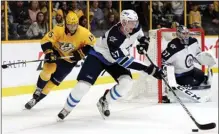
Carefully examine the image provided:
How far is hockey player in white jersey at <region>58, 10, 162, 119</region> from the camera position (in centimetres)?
430

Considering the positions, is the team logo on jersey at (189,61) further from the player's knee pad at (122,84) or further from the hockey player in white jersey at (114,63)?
the player's knee pad at (122,84)

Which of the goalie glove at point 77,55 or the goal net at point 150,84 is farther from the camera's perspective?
the goal net at point 150,84

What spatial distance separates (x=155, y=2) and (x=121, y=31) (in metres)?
4.58

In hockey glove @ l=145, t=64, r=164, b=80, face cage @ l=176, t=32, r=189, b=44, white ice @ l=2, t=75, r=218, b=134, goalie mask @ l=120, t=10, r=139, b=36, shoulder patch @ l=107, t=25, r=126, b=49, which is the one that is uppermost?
goalie mask @ l=120, t=10, r=139, b=36

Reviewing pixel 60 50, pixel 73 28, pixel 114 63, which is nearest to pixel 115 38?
pixel 114 63

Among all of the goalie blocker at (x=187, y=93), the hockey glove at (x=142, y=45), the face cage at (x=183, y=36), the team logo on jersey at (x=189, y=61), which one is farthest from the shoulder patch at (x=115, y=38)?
the team logo on jersey at (x=189, y=61)

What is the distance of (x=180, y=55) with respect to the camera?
559 centimetres

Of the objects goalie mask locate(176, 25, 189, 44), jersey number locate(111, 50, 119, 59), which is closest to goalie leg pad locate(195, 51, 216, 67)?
goalie mask locate(176, 25, 189, 44)

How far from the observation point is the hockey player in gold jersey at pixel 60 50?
5117mm

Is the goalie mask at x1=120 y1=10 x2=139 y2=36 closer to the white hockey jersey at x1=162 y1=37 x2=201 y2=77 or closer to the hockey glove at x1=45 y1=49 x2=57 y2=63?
the hockey glove at x1=45 y1=49 x2=57 y2=63

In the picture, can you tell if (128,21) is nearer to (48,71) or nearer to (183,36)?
(48,71)

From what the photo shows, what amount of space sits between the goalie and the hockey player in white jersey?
0.97 meters

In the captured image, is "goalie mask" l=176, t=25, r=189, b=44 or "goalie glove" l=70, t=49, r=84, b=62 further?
"goalie mask" l=176, t=25, r=189, b=44

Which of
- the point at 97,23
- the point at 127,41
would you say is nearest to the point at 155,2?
the point at 97,23
